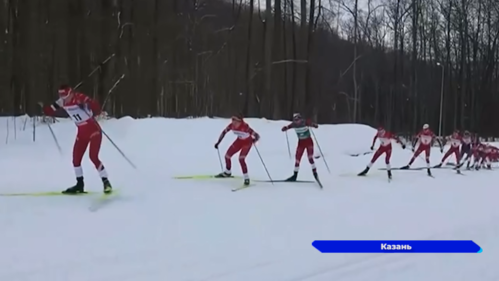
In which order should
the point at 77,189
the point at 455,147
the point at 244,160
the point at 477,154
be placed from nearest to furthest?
the point at 77,189 → the point at 244,160 → the point at 455,147 → the point at 477,154

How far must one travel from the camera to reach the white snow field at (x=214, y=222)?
249 inches

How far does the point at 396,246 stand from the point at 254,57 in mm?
36041

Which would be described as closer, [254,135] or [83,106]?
[83,106]

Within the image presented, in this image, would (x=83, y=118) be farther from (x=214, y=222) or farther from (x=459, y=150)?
(x=459, y=150)

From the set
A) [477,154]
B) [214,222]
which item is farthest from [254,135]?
[477,154]

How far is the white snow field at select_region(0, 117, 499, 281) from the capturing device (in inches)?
249

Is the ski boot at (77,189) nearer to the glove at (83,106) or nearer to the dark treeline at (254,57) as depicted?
the glove at (83,106)

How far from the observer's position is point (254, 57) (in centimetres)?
4297

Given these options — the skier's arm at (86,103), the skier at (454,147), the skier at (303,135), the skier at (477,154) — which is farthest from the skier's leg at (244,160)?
the skier at (477,154)

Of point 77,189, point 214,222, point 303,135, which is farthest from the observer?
point 303,135

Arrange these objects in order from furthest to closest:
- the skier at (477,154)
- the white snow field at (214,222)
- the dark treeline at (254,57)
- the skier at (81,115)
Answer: the dark treeline at (254,57)
the skier at (477,154)
the skier at (81,115)
the white snow field at (214,222)

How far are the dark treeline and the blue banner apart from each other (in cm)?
1954

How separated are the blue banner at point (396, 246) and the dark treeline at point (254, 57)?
64.1 ft

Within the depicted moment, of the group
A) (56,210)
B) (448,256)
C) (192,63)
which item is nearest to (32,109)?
(192,63)
